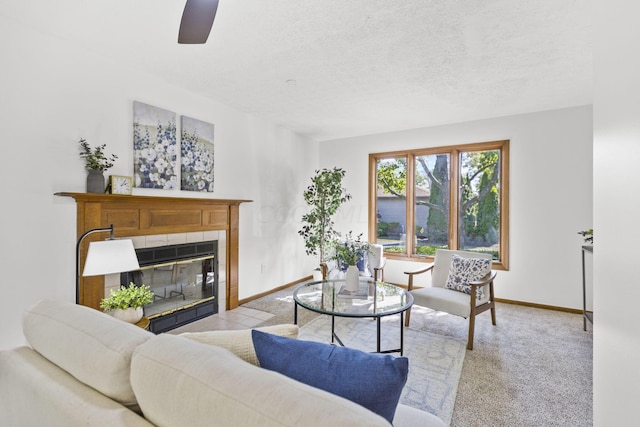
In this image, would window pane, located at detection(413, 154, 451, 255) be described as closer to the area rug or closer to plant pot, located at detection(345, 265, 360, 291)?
the area rug

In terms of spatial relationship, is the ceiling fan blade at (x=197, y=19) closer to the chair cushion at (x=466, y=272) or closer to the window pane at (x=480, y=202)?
the chair cushion at (x=466, y=272)

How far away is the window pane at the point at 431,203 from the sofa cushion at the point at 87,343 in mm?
4323

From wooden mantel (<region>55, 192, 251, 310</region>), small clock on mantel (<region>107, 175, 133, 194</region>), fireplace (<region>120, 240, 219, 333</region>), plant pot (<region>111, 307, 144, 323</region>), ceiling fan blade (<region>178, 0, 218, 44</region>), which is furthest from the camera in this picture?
fireplace (<region>120, 240, 219, 333</region>)

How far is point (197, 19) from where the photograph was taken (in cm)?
149

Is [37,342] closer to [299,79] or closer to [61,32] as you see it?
[61,32]

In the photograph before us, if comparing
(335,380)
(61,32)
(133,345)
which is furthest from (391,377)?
(61,32)

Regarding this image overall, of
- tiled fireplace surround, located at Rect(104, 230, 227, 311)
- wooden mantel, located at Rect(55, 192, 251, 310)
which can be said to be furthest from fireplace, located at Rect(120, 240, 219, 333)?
wooden mantel, located at Rect(55, 192, 251, 310)

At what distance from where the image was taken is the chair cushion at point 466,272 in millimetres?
3110

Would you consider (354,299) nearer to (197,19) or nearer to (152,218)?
(152,218)

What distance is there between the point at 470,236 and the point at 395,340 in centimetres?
226

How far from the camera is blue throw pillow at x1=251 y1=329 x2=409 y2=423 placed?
80 centimetres

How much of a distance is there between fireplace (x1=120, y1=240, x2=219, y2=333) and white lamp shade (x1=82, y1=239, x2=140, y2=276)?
3.50 ft

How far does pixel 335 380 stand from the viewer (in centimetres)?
82

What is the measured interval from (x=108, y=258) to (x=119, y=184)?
1.11 metres
